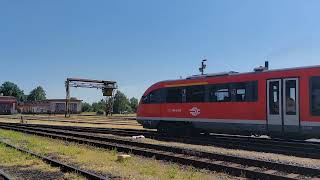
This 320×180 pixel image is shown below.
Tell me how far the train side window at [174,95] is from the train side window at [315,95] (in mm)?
7849

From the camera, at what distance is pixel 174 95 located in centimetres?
2425

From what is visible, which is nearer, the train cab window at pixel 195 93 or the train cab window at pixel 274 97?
the train cab window at pixel 274 97

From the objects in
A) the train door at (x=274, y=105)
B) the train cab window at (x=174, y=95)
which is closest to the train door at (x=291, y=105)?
the train door at (x=274, y=105)

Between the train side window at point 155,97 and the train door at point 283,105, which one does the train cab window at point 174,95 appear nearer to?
the train side window at point 155,97

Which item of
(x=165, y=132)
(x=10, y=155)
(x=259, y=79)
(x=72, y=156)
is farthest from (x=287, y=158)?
(x=165, y=132)

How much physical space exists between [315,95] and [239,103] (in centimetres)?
392

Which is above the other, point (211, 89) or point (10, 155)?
point (211, 89)

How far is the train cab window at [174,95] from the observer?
2383 cm

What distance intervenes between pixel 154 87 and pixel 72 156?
10.4 meters

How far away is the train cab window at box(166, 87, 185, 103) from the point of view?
938 inches

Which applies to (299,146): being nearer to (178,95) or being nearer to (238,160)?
(238,160)

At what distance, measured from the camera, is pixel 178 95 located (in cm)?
2397

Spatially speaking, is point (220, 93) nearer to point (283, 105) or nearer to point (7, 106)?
point (283, 105)

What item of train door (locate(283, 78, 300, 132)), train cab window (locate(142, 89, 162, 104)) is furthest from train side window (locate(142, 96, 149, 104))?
train door (locate(283, 78, 300, 132))
